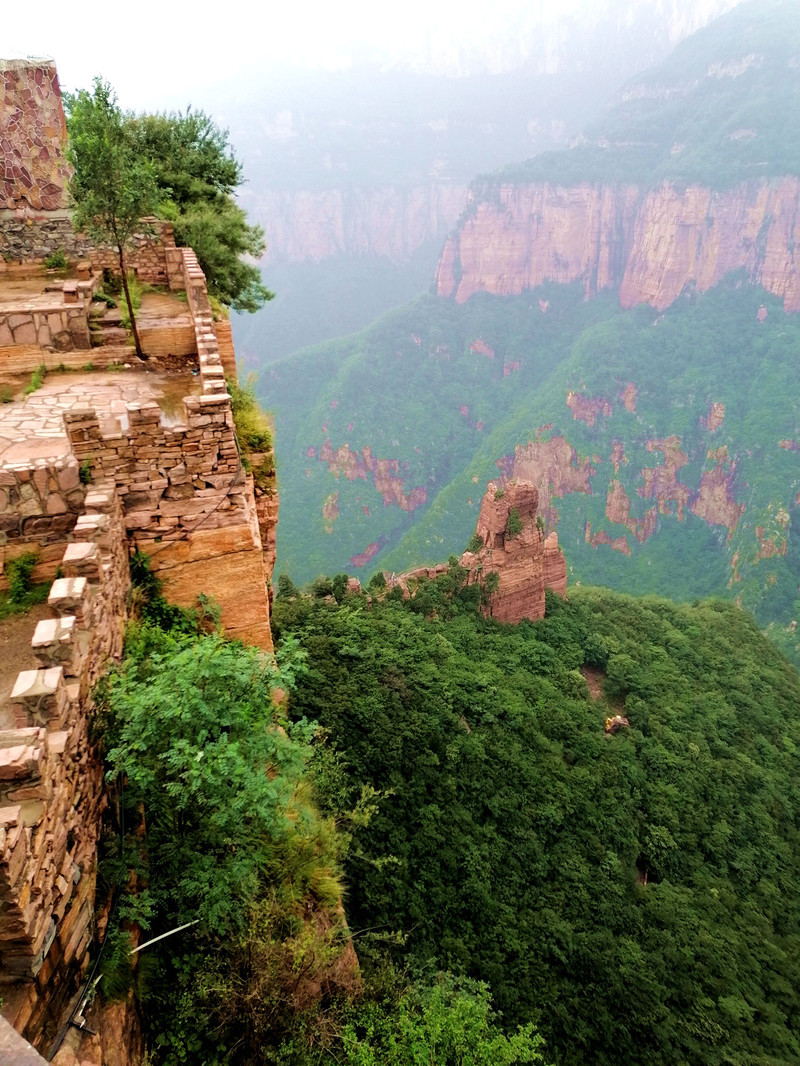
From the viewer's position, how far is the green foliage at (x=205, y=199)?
1522cm

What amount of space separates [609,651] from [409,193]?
608ft

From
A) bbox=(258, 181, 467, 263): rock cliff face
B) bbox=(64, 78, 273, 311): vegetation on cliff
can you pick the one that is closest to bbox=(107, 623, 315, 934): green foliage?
bbox=(64, 78, 273, 311): vegetation on cliff

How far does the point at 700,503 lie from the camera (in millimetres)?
87250

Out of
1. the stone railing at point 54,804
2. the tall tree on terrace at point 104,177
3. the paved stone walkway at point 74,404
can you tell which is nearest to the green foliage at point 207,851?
the stone railing at point 54,804

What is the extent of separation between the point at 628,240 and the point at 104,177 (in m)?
136

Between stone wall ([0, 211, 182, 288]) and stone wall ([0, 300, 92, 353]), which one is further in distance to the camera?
stone wall ([0, 211, 182, 288])

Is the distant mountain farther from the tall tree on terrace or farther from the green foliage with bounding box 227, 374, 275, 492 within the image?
the green foliage with bounding box 227, 374, 275, 492

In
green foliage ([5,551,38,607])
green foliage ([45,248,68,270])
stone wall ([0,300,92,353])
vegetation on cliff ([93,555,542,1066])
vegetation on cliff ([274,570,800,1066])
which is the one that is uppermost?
green foliage ([45,248,68,270])

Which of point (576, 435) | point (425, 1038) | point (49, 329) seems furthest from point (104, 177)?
point (576, 435)

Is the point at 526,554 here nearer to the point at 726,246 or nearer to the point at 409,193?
the point at 726,246

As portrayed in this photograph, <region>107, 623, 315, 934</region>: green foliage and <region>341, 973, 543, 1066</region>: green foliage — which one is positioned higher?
<region>107, 623, 315, 934</region>: green foliage

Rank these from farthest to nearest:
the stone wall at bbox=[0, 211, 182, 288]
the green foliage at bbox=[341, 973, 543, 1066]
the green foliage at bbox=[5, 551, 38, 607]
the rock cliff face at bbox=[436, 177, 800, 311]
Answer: the rock cliff face at bbox=[436, 177, 800, 311] → the stone wall at bbox=[0, 211, 182, 288] → the green foliage at bbox=[5, 551, 38, 607] → the green foliage at bbox=[341, 973, 543, 1066]

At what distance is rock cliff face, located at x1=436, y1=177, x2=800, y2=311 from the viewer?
106 meters

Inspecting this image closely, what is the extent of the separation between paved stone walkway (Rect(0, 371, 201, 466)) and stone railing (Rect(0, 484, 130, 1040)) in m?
2.47
